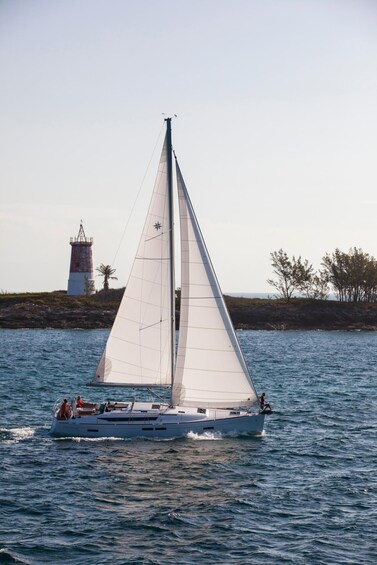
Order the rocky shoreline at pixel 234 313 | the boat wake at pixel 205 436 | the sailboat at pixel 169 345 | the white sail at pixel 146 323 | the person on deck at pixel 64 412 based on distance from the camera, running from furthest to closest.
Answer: the rocky shoreline at pixel 234 313, the person on deck at pixel 64 412, the boat wake at pixel 205 436, the white sail at pixel 146 323, the sailboat at pixel 169 345

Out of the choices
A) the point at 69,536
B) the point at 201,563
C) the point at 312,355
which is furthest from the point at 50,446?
the point at 312,355

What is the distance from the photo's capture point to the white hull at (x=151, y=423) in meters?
45.4

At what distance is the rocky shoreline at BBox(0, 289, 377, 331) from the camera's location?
146625mm

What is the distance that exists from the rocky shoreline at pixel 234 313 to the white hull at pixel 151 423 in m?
98.5

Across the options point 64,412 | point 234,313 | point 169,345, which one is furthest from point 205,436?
point 234,313

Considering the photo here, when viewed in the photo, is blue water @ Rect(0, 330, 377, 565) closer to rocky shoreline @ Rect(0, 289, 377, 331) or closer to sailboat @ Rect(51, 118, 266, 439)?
sailboat @ Rect(51, 118, 266, 439)

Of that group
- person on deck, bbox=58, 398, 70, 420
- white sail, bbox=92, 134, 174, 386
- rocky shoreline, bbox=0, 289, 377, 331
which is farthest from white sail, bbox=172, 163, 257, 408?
rocky shoreline, bbox=0, 289, 377, 331

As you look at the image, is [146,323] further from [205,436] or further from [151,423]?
[205,436]

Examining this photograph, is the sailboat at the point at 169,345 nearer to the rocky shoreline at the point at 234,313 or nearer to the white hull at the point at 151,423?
the white hull at the point at 151,423

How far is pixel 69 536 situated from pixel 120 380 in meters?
16.3

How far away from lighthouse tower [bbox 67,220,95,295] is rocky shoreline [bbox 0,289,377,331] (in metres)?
4.37

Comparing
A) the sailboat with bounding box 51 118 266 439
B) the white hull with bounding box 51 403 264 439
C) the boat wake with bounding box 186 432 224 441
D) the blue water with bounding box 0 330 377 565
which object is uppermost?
the sailboat with bounding box 51 118 266 439

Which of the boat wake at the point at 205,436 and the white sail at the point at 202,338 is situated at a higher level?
the white sail at the point at 202,338

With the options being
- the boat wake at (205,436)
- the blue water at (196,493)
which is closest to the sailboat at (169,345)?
the boat wake at (205,436)
